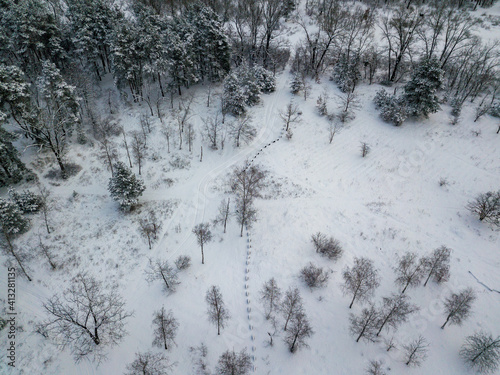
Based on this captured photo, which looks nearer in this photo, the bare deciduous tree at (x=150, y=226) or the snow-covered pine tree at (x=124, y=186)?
the bare deciduous tree at (x=150, y=226)

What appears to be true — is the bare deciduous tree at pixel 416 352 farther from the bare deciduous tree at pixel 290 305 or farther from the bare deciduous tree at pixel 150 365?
the bare deciduous tree at pixel 150 365

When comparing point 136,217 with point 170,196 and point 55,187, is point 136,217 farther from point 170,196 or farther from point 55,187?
point 55,187

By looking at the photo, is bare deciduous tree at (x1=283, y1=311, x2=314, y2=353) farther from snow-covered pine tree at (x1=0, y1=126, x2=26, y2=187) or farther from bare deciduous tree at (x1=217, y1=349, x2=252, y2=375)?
snow-covered pine tree at (x1=0, y1=126, x2=26, y2=187)

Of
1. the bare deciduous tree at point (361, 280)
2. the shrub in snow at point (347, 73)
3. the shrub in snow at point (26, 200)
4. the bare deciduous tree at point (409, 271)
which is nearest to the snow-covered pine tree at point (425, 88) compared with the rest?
the shrub in snow at point (347, 73)

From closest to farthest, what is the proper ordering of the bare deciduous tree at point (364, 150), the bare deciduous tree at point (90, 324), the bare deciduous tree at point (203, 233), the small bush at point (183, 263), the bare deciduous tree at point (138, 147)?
the bare deciduous tree at point (90, 324), the small bush at point (183, 263), the bare deciduous tree at point (203, 233), the bare deciduous tree at point (364, 150), the bare deciduous tree at point (138, 147)

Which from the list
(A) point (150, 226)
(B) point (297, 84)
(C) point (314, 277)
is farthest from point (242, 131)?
(C) point (314, 277)

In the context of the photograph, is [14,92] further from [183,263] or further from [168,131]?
[183,263]
